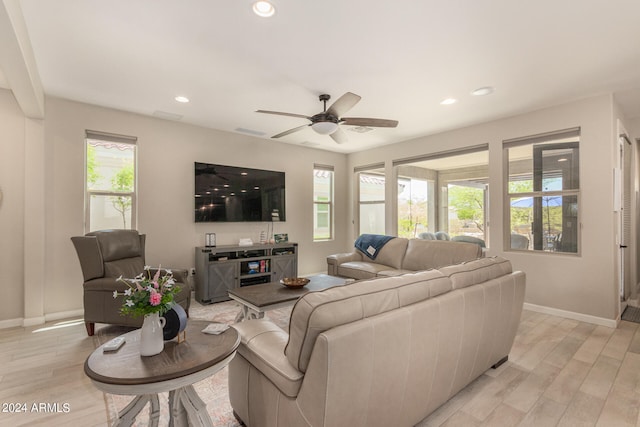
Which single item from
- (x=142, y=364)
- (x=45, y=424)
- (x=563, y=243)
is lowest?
(x=45, y=424)

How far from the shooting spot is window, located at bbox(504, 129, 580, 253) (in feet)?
12.5

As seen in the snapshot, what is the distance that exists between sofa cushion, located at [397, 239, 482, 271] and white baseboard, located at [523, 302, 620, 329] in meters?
1.05

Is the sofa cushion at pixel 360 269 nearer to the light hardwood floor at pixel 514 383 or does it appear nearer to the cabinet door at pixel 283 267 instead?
the cabinet door at pixel 283 267

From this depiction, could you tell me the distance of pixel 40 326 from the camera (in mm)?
3430

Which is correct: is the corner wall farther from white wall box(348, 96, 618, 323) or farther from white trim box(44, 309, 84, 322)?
white wall box(348, 96, 618, 323)

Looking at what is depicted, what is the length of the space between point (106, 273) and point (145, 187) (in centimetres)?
138

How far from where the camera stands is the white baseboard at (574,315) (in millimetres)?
3443

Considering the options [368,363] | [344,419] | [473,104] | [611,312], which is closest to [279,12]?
[368,363]

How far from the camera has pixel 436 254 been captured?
4.30 m

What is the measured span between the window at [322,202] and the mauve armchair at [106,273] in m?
3.28

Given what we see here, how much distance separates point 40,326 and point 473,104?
578 cm

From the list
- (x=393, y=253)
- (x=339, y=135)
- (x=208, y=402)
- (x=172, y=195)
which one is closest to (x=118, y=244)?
(x=172, y=195)

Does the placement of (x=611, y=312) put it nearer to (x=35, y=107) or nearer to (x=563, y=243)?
(x=563, y=243)

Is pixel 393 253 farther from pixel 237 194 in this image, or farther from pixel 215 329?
pixel 215 329
